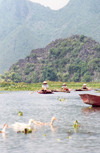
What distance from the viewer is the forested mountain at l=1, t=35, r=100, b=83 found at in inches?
6393

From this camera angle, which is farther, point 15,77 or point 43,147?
point 15,77

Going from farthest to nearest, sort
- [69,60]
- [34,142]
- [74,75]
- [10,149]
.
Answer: [69,60], [74,75], [34,142], [10,149]

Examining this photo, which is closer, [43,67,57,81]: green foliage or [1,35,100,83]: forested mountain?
[1,35,100,83]: forested mountain

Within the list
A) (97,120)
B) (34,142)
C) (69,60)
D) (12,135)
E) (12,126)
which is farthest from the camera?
(69,60)

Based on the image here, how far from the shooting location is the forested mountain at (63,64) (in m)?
162

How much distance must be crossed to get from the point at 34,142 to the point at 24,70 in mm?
161250

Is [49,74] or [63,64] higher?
[63,64]

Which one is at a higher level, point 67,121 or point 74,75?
point 74,75

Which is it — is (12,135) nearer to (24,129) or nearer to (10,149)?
(24,129)

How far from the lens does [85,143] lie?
60.7 feet

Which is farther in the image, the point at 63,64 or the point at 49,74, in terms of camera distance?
the point at 63,64

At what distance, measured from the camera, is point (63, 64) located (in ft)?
573

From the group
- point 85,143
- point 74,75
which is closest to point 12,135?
point 85,143

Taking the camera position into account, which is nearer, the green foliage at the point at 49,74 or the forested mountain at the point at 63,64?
the forested mountain at the point at 63,64
